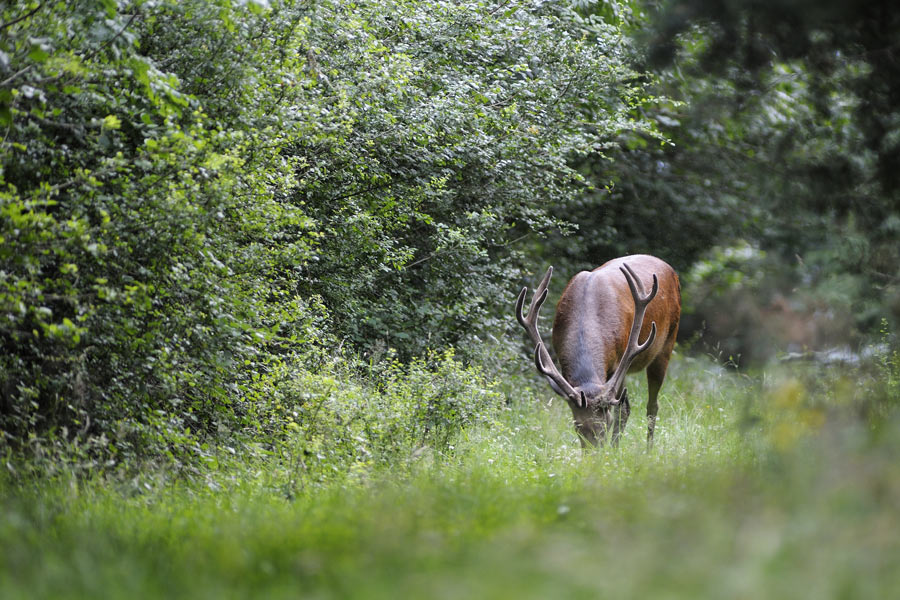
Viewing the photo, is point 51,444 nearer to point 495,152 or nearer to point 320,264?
point 320,264

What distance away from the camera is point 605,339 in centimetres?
919

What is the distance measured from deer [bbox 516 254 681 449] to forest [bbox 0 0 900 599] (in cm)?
53

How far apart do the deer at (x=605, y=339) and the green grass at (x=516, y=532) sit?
2360 mm

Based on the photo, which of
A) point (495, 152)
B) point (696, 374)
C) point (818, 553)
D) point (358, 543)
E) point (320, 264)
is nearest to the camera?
point (818, 553)

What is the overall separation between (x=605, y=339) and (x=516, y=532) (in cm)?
605

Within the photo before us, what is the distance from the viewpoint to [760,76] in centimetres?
496

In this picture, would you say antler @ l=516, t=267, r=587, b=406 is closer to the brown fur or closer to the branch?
the brown fur

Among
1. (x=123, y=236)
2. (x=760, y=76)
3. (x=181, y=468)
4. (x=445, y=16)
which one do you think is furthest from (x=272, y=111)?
(x=445, y=16)

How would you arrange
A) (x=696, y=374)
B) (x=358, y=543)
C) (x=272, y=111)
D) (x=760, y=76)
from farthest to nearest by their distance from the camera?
(x=696, y=374), (x=272, y=111), (x=760, y=76), (x=358, y=543)

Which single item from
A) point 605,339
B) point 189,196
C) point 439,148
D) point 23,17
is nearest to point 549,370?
point 605,339

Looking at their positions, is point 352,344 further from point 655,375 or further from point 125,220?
point 125,220

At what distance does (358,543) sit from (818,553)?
1620 mm

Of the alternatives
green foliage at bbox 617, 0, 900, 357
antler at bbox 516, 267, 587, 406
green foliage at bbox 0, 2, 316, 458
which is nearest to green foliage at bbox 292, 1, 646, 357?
antler at bbox 516, 267, 587, 406

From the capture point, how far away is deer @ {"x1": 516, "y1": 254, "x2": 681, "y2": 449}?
8352 mm
